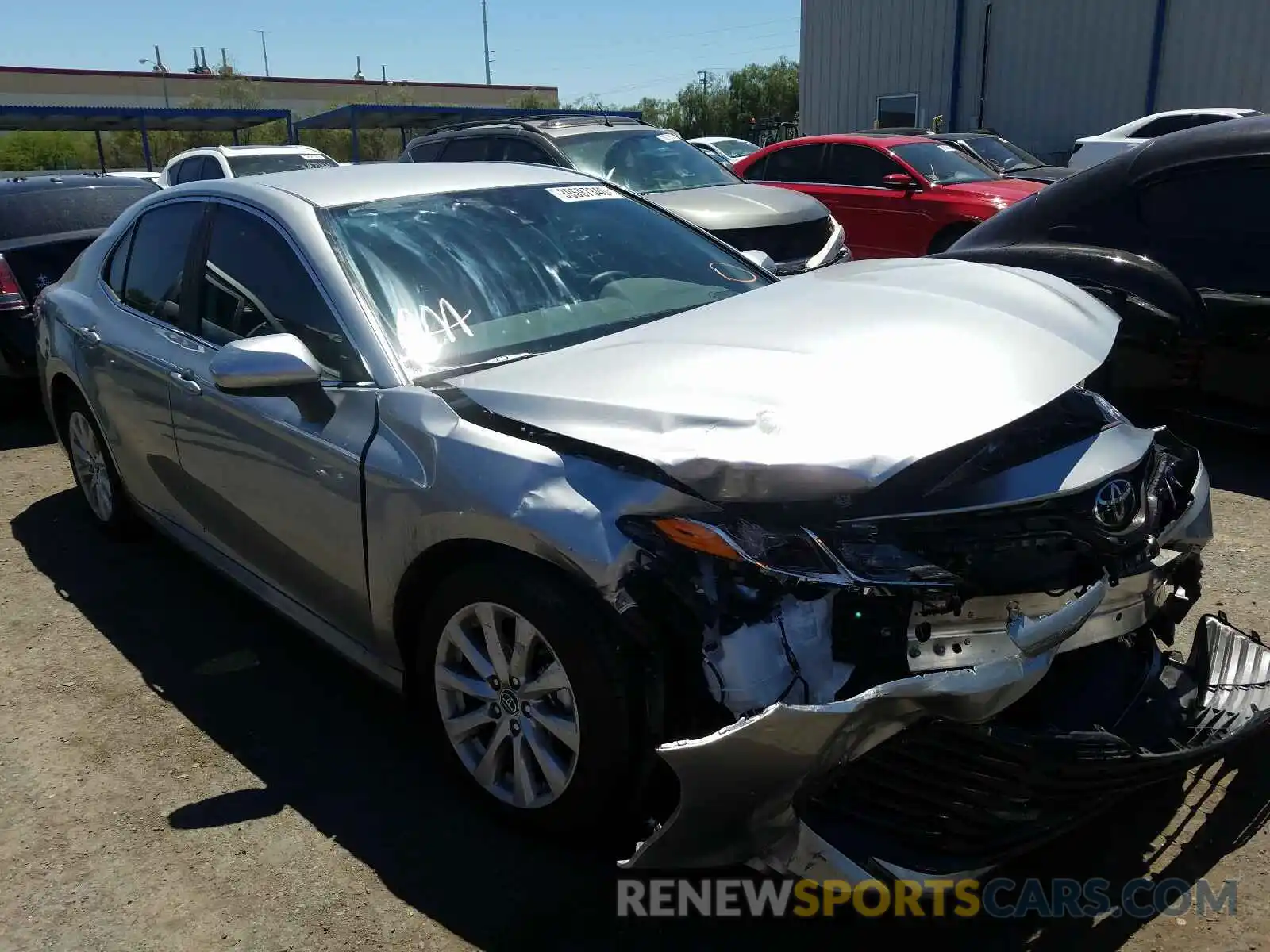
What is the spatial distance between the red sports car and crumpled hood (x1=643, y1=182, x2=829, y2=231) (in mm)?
1182

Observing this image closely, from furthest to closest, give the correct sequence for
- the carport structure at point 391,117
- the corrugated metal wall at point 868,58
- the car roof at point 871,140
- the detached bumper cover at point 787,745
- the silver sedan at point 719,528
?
the carport structure at point 391,117, the corrugated metal wall at point 868,58, the car roof at point 871,140, the silver sedan at point 719,528, the detached bumper cover at point 787,745

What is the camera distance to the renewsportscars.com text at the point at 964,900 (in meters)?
2.38

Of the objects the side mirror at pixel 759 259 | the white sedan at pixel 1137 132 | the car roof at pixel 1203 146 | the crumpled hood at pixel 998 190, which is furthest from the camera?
the white sedan at pixel 1137 132

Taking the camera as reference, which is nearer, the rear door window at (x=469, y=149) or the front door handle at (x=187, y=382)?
the front door handle at (x=187, y=382)

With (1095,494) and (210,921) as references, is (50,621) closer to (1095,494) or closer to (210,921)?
(210,921)

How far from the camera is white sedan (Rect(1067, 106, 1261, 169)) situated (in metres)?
13.5

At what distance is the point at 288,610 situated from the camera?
3.38 meters

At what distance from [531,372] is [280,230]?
1125 mm

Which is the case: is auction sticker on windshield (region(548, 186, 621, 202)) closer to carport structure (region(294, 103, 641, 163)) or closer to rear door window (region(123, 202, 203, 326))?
rear door window (region(123, 202, 203, 326))

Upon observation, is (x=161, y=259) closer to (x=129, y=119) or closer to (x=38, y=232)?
(x=38, y=232)

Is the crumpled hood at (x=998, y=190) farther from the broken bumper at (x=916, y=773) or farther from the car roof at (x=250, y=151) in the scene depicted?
the car roof at (x=250, y=151)

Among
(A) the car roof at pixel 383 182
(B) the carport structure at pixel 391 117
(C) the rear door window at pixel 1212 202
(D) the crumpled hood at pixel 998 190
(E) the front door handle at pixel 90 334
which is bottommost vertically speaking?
(E) the front door handle at pixel 90 334

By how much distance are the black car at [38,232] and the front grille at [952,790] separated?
657 cm

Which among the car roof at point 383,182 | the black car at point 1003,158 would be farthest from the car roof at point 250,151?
the car roof at point 383,182
